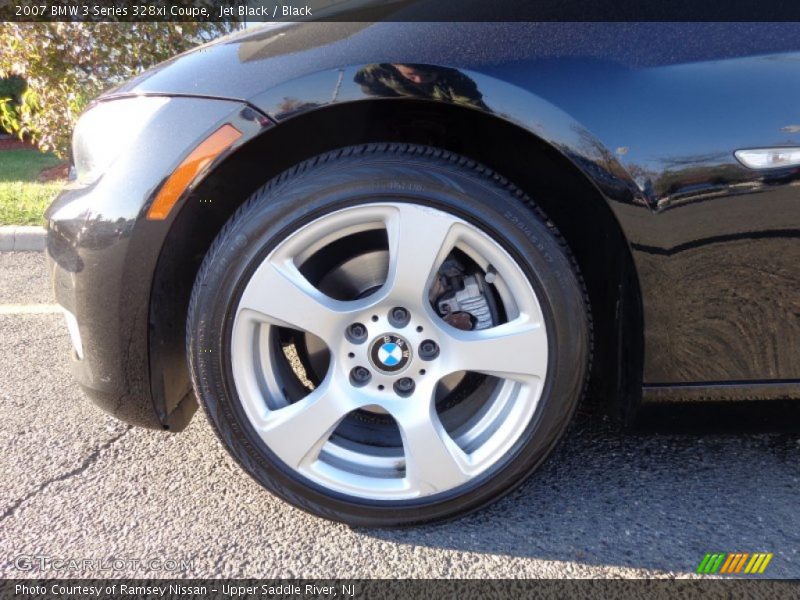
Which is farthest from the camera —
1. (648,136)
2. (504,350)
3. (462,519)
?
Answer: (462,519)

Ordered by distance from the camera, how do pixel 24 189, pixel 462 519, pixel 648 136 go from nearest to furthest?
pixel 648 136, pixel 462 519, pixel 24 189

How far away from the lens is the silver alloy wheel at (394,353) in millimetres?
1374

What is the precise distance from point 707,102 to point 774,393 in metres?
0.70

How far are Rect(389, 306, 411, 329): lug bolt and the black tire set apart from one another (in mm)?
258

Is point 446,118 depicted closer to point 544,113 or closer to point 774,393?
point 544,113

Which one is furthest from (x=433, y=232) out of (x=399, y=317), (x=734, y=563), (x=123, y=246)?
A: (x=734, y=563)

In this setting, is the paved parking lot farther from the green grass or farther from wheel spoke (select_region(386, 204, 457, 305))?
the green grass

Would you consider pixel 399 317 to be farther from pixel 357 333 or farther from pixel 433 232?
pixel 433 232

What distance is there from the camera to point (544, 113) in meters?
1.31

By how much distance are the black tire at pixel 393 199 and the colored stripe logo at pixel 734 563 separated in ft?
1.39

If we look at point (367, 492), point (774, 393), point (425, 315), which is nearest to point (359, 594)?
point (367, 492)

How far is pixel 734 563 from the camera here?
4.55ft

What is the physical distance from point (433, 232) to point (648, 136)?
50cm

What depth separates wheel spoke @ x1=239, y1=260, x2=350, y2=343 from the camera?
137 centimetres
